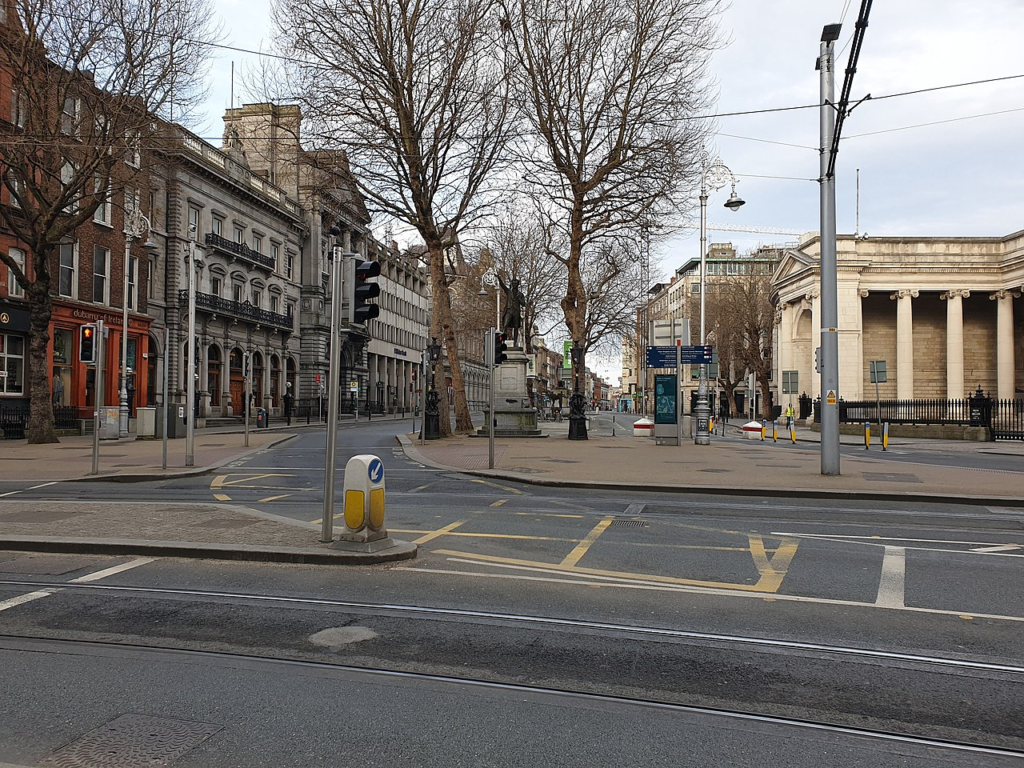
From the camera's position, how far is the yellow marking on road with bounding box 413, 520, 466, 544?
8562mm

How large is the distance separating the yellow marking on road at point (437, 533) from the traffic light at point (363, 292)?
→ 8.69 feet

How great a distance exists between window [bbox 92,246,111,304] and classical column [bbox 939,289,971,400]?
50.5 meters

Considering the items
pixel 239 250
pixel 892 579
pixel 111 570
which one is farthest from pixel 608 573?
pixel 239 250

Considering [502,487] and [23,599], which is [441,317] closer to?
[502,487]

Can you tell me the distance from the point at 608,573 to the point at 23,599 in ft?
16.5

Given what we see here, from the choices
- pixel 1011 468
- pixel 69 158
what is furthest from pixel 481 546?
pixel 69 158

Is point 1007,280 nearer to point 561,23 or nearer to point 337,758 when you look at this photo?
point 561,23

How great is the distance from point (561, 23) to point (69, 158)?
17.3 m

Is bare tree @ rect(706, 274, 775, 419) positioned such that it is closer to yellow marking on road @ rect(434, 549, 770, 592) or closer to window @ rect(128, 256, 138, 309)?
window @ rect(128, 256, 138, 309)

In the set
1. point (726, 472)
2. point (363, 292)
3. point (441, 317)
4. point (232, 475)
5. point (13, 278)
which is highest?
point (13, 278)

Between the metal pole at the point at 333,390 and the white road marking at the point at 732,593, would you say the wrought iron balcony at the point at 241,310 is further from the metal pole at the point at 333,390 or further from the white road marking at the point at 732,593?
the white road marking at the point at 732,593

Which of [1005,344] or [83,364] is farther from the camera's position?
[1005,344]

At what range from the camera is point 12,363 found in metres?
31.0

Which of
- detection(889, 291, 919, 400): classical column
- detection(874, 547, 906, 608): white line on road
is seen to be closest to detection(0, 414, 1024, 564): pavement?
detection(874, 547, 906, 608): white line on road
